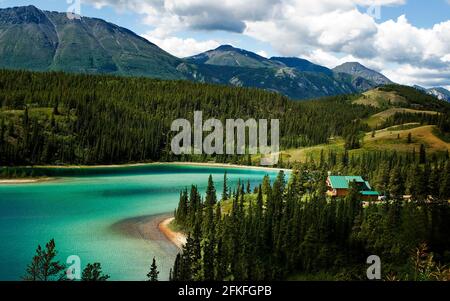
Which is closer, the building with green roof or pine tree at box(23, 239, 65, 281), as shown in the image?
pine tree at box(23, 239, 65, 281)

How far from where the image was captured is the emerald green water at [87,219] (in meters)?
57.7

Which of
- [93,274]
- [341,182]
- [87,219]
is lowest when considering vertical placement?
[87,219]

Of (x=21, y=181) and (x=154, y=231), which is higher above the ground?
(x=21, y=181)

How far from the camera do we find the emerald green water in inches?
2270

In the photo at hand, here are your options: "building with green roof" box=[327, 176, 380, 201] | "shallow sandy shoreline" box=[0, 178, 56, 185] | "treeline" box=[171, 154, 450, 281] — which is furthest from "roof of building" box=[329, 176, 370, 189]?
"shallow sandy shoreline" box=[0, 178, 56, 185]

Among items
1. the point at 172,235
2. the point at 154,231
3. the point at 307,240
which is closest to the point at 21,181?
the point at 154,231

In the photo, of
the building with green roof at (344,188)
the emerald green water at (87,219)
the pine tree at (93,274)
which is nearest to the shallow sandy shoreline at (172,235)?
the emerald green water at (87,219)

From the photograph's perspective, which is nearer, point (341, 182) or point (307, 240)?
point (307, 240)

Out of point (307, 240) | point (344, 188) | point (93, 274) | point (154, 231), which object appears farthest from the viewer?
point (344, 188)

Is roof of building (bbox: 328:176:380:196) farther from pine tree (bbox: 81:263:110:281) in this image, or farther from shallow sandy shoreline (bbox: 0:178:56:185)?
shallow sandy shoreline (bbox: 0:178:56:185)

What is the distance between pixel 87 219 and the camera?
8538 centimetres

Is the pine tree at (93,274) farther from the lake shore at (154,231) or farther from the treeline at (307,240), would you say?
the lake shore at (154,231)

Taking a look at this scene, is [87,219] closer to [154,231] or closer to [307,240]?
[154,231]
